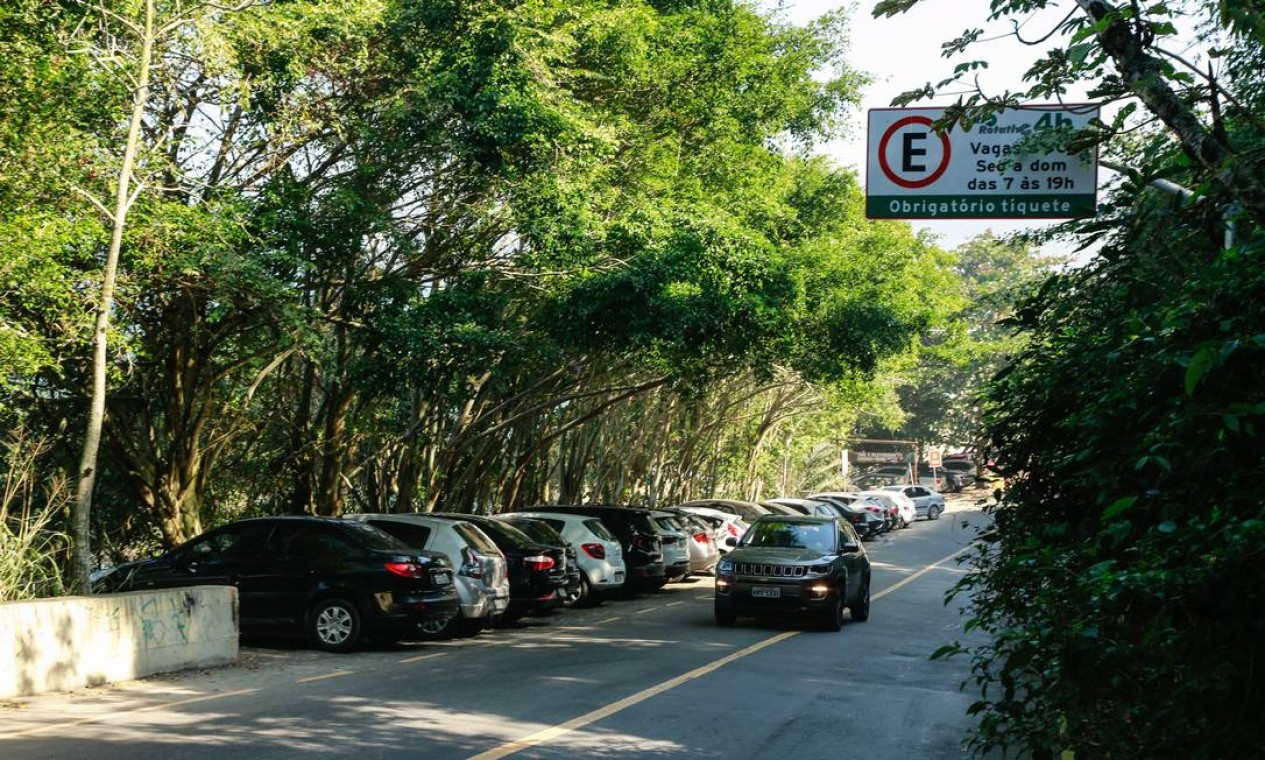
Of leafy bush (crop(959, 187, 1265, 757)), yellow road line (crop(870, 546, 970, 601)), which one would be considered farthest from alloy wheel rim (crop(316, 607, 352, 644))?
yellow road line (crop(870, 546, 970, 601))

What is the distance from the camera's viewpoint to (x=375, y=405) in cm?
2647

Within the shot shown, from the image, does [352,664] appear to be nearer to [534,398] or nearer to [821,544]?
[821,544]

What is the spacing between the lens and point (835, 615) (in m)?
17.7

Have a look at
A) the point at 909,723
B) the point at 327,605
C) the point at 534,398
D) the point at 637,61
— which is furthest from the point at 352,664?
the point at 534,398

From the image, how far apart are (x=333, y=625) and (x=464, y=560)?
6.50 feet

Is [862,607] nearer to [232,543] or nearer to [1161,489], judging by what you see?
[232,543]

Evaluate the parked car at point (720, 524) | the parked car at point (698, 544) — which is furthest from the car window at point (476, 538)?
the parked car at point (720, 524)

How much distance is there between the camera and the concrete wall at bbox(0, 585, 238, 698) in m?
10.7

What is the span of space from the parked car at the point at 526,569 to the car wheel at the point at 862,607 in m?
4.40

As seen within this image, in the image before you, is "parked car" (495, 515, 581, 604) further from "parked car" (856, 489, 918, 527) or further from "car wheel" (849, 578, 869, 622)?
"parked car" (856, 489, 918, 527)

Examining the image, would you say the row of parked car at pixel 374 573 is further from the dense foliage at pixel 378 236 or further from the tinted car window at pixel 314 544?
the dense foliage at pixel 378 236

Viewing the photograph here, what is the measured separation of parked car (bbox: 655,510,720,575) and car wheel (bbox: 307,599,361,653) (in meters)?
12.4

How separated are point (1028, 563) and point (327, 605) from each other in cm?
998

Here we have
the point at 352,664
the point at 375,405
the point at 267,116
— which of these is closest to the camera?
the point at 352,664
